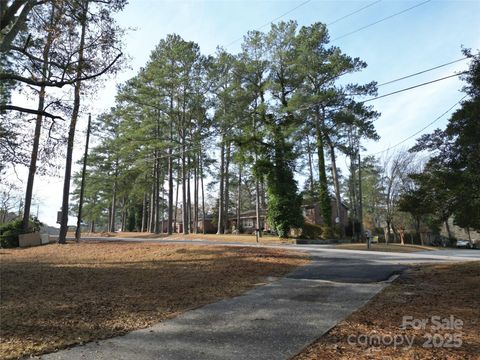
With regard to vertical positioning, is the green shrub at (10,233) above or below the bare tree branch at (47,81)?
below

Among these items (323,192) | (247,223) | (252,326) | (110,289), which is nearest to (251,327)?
(252,326)

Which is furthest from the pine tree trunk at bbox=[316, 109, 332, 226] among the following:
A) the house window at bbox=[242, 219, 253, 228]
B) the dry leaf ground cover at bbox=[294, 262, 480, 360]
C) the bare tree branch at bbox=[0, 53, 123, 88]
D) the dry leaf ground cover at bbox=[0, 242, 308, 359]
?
the dry leaf ground cover at bbox=[294, 262, 480, 360]

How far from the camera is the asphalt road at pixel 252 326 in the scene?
478 cm

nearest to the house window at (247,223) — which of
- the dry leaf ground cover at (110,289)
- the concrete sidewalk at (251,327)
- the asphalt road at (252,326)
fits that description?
the dry leaf ground cover at (110,289)

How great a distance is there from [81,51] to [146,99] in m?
23.5

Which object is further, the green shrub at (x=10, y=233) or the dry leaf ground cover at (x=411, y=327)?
A: the green shrub at (x=10, y=233)

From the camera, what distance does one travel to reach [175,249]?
16656mm

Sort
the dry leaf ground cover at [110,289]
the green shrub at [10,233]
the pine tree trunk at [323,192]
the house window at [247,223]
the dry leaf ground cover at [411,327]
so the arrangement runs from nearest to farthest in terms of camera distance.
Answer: the dry leaf ground cover at [411,327]
the dry leaf ground cover at [110,289]
the green shrub at [10,233]
the pine tree trunk at [323,192]
the house window at [247,223]

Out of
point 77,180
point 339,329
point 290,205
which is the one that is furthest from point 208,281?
point 77,180

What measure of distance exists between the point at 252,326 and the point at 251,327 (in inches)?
2.4

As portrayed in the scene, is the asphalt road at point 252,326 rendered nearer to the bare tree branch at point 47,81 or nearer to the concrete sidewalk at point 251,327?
the concrete sidewalk at point 251,327

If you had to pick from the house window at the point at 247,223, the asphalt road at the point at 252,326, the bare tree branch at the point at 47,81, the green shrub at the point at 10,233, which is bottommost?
the asphalt road at the point at 252,326

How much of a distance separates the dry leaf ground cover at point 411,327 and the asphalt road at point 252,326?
11.7 inches

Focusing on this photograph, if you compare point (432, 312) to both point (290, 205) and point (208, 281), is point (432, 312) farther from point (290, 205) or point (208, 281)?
point (290, 205)
